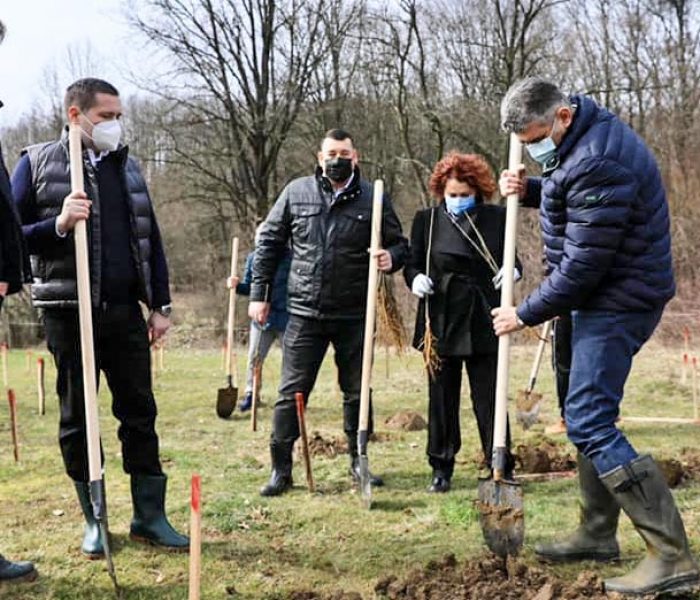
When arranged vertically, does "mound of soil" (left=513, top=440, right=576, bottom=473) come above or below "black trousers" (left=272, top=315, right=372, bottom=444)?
below

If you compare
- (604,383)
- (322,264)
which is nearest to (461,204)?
(322,264)

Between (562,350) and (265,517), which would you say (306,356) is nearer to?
(265,517)

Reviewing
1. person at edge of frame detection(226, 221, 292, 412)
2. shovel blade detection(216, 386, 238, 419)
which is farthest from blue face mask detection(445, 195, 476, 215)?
shovel blade detection(216, 386, 238, 419)

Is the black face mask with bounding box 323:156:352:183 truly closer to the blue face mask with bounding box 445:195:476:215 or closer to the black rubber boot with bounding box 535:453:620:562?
the blue face mask with bounding box 445:195:476:215

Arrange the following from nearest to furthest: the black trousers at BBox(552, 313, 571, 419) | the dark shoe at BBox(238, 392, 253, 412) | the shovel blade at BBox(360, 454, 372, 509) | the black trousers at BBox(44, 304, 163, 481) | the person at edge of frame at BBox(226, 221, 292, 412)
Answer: the black trousers at BBox(44, 304, 163, 481)
the black trousers at BBox(552, 313, 571, 419)
the shovel blade at BBox(360, 454, 372, 509)
the person at edge of frame at BBox(226, 221, 292, 412)
the dark shoe at BBox(238, 392, 253, 412)

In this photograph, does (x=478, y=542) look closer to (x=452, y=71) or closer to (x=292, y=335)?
(x=292, y=335)

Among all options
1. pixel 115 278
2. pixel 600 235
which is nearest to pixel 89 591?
pixel 115 278

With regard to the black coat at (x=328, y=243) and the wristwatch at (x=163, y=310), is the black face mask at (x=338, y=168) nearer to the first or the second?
the black coat at (x=328, y=243)

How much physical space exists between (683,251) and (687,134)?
4590 mm

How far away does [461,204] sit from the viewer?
5.14 m

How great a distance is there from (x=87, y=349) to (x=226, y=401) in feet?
15.1

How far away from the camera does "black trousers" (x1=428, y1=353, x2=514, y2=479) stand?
5086 mm

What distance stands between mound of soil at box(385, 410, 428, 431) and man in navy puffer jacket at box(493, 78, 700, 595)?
391 cm

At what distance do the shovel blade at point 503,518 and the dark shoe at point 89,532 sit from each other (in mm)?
1861
